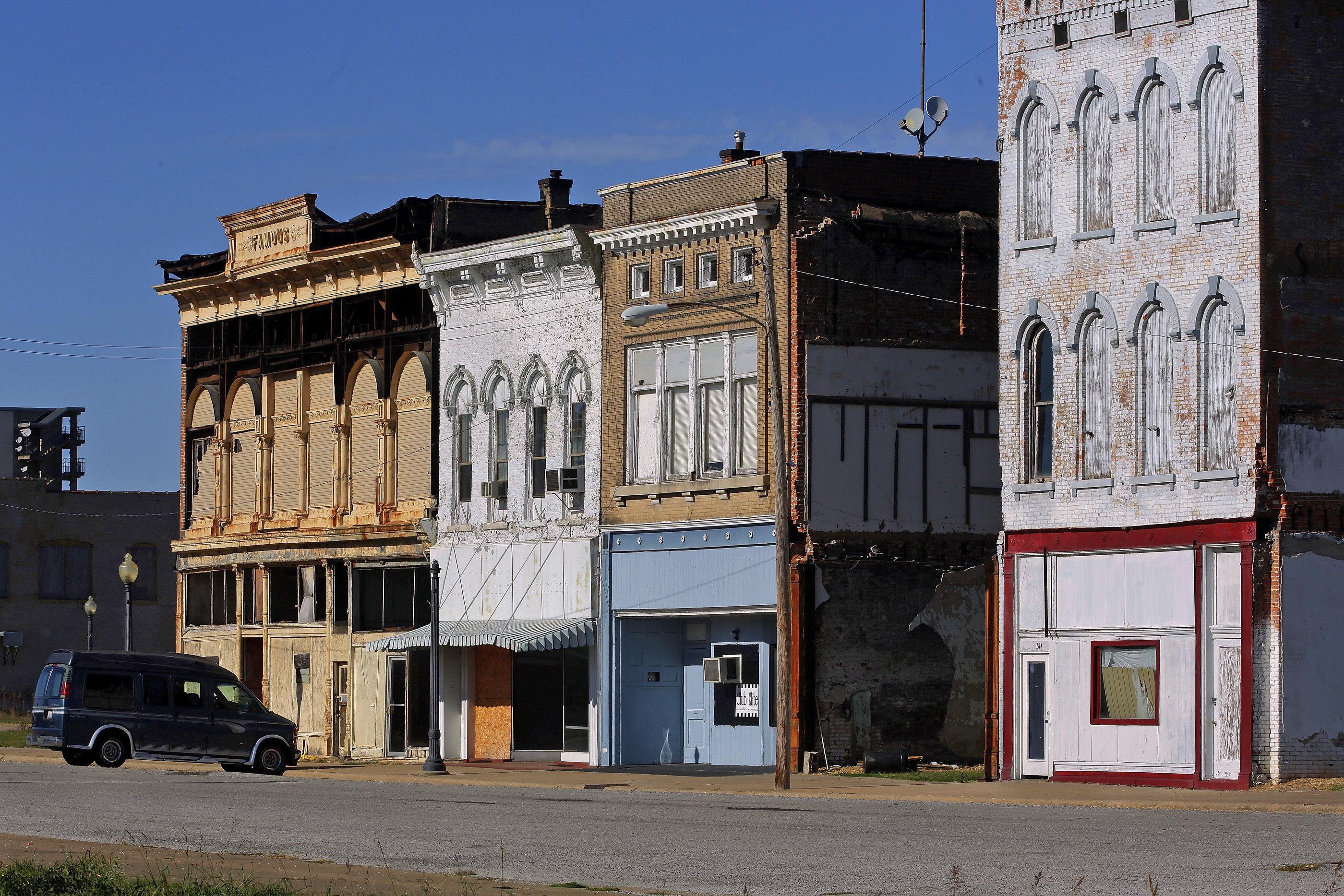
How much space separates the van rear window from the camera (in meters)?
34.1

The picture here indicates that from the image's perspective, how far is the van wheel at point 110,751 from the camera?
3431cm

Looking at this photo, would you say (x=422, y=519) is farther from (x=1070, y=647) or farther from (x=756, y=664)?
(x=1070, y=647)

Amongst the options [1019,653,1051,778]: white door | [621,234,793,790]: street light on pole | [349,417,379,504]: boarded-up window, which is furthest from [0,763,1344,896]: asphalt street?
[349,417,379,504]: boarded-up window

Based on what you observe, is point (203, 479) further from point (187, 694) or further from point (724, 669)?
point (724, 669)

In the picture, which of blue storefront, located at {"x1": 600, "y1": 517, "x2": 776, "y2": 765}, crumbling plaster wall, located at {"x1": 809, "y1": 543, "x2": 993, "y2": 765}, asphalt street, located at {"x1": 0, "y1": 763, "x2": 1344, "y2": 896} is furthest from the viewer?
blue storefront, located at {"x1": 600, "y1": 517, "x2": 776, "y2": 765}

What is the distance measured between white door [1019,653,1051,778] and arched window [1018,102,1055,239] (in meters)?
6.65

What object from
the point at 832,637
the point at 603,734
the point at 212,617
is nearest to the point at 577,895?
the point at 832,637

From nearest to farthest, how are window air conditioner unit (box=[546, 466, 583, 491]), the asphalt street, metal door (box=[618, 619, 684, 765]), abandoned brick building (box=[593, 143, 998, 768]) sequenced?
the asphalt street
abandoned brick building (box=[593, 143, 998, 768])
metal door (box=[618, 619, 684, 765])
window air conditioner unit (box=[546, 466, 583, 491])

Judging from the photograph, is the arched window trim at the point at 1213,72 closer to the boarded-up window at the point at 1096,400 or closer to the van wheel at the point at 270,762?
the boarded-up window at the point at 1096,400

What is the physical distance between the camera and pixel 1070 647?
30.7 m

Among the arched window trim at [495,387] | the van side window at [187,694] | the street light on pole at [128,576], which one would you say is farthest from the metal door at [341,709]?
the van side window at [187,694]

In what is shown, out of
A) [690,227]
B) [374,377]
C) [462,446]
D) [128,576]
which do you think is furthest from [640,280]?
[128,576]

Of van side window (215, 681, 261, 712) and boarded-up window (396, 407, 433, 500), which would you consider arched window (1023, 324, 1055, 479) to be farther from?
boarded-up window (396, 407, 433, 500)

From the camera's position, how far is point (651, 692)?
38094mm
